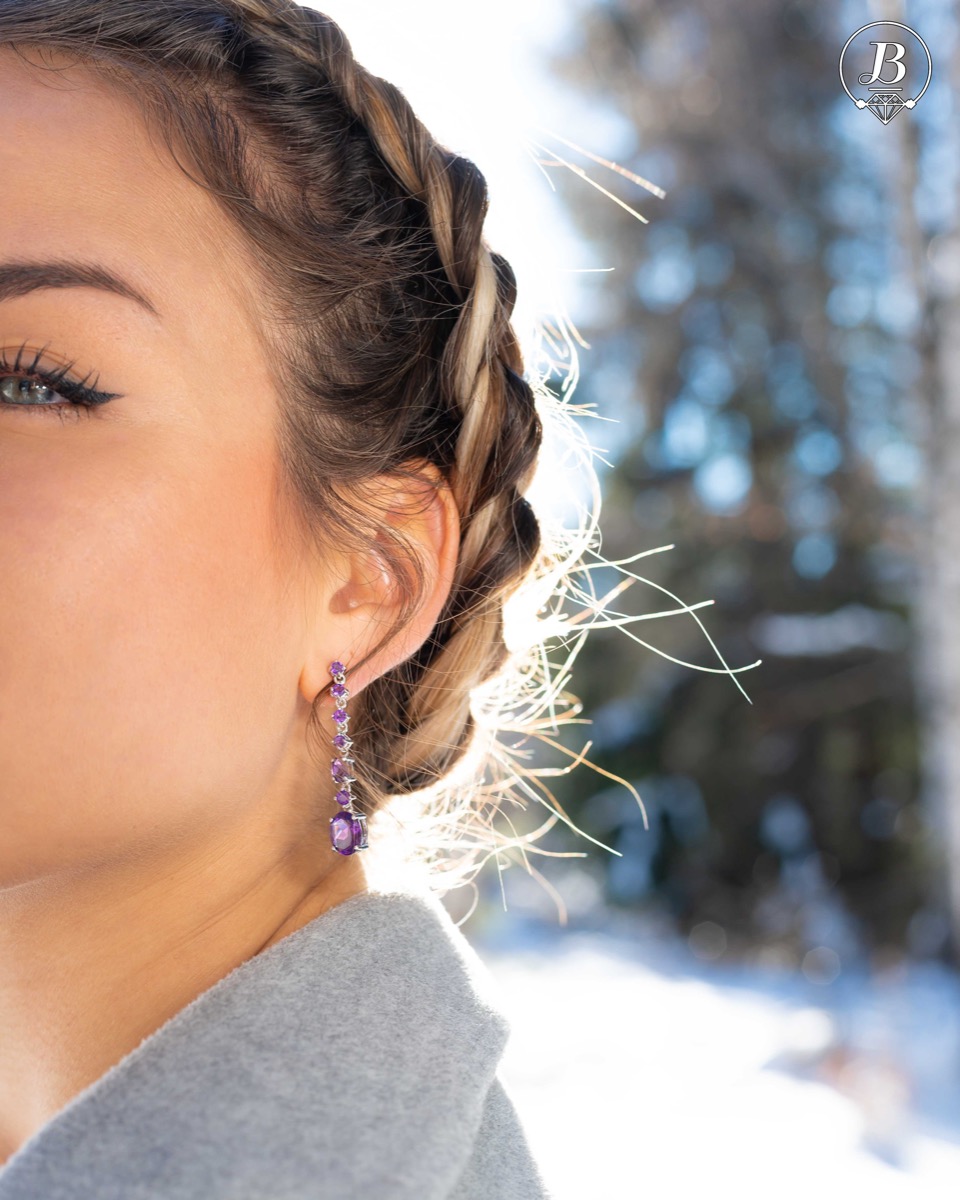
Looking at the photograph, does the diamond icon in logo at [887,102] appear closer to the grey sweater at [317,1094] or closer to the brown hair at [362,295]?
the brown hair at [362,295]

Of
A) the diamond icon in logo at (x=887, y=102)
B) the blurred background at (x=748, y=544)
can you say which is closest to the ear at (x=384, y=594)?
the diamond icon in logo at (x=887, y=102)

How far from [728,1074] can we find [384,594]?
10.3ft

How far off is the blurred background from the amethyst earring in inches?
127

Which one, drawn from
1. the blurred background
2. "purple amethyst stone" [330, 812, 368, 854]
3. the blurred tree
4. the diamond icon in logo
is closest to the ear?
"purple amethyst stone" [330, 812, 368, 854]

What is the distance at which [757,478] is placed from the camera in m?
5.11

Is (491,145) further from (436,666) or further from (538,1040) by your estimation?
(538,1040)

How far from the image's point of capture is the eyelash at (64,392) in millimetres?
995

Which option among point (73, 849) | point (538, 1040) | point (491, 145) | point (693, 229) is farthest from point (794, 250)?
point (73, 849)

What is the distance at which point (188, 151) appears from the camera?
1.12m

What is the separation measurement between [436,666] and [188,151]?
588 millimetres

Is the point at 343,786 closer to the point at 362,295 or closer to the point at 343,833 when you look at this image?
the point at 343,833

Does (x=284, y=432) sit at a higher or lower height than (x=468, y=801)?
higher

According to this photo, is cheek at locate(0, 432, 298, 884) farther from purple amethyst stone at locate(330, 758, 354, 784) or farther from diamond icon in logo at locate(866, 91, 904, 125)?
diamond icon in logo at locate(866, 91, 904, 125)

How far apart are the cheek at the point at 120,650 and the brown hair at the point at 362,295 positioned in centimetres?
14
